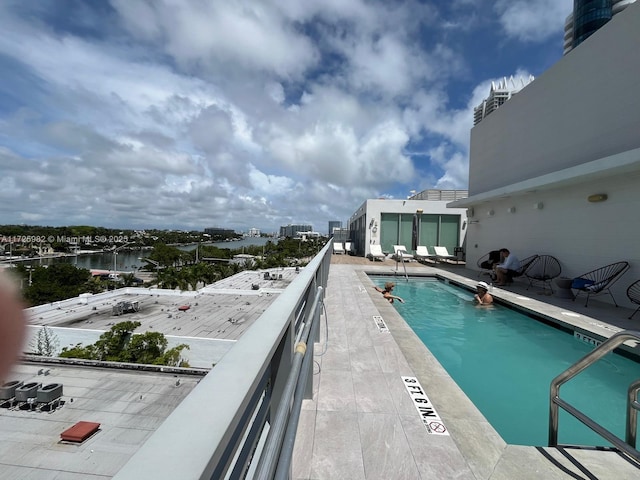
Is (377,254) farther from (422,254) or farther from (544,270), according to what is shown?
(544,270)

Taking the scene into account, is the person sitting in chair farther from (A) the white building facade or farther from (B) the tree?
(B) the tree

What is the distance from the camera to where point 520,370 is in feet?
13.3

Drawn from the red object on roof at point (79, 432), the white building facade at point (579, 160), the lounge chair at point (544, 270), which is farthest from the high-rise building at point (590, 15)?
the red object on roof at point (79, 432)

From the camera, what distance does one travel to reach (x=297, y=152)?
34.8 metres

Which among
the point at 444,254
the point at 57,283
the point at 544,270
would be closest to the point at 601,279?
the point at 544,270

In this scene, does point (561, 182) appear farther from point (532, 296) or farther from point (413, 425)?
point (413, 425)

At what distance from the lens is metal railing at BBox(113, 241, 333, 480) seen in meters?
0.60

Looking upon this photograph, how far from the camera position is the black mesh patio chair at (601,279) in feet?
20.3

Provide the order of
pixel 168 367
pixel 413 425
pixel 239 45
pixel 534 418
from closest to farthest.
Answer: pixel 413 425 → pixel 534 418 → pixel 239 45 → pixel 168 367

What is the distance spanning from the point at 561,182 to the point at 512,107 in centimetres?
453

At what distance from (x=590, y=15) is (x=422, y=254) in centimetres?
4462

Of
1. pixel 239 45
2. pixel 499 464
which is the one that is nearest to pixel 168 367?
pixel 239 45

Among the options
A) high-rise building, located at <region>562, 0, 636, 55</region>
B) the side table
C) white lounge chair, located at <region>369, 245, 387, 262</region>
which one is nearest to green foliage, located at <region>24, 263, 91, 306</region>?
white lounge chair, located at <region>369, 245, 387, 262</region>

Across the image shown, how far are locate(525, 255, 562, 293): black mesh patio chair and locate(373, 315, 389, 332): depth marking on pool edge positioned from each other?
557 cm
